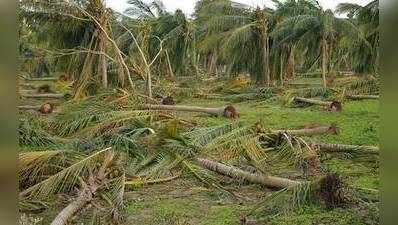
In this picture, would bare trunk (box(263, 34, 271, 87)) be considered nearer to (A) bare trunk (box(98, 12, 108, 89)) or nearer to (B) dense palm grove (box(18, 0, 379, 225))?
(B) dense palm grove (box(18, 0, 379, 225))

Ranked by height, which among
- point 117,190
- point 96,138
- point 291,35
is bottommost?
point 117,190

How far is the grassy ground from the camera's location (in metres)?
2.37

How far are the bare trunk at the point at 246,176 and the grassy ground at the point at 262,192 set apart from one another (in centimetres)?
5

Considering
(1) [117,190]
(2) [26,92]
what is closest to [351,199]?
(1) [117,190]

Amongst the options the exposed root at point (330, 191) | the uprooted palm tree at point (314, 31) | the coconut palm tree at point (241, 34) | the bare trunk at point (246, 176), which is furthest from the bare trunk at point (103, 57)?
the exposed root at point (330, 191)

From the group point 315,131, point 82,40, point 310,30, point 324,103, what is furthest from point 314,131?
point 82,40

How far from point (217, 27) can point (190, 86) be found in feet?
1.98

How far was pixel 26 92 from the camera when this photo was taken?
130 inches

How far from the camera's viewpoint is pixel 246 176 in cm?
281

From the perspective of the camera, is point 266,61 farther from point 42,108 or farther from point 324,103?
point 42,108

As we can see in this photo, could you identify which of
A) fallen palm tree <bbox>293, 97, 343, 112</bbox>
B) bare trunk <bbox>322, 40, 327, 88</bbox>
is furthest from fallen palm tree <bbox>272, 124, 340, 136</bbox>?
bare trunk <bbox>322, 40, 327, 88</bbox>

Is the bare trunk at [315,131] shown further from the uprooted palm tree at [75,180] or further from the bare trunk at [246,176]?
the uprooted palm tree at [75,180]
